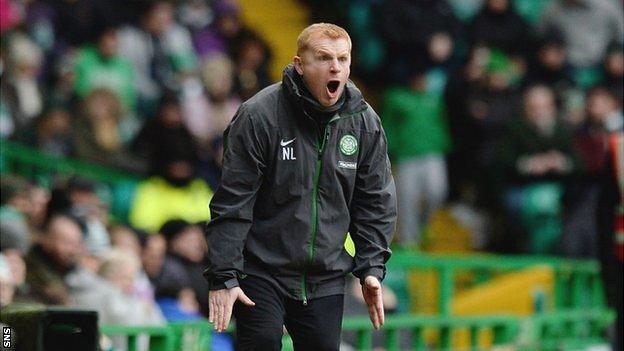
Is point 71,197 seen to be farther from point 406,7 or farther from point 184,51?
point 406,7

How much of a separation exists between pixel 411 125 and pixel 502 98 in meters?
1.03

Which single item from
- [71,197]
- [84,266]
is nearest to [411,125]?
[71,197]

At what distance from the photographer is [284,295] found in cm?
741

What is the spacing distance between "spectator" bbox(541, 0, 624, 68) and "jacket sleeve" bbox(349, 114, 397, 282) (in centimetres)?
1020

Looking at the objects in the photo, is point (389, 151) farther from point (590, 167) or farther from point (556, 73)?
point (556, 73)

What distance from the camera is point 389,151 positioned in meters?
15.9

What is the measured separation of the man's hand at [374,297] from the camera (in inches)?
293

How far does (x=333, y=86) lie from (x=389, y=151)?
8589 mm

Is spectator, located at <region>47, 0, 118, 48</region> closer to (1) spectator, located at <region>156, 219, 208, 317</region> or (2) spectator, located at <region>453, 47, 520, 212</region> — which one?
(1) spectator, located at <region>156, 219, 208, 317</region>

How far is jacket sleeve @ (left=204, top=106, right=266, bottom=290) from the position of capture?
7.20 metres

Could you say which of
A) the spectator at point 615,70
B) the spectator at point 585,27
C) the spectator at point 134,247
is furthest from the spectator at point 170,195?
the spectator at point 585,27

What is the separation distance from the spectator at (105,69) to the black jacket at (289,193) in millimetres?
6947

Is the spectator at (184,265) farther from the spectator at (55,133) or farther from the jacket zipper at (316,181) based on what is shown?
the jacket zipper at (316,181)

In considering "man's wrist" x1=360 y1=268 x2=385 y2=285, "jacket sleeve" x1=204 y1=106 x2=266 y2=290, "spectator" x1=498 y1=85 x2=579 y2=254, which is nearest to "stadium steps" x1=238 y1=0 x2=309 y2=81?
"spectator" x1=498 y1=85 x2=579 y2=254
